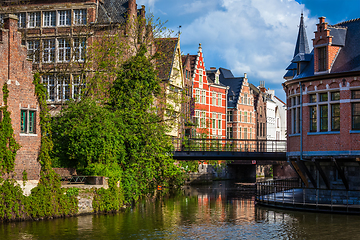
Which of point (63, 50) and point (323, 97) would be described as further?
point (63, 50)

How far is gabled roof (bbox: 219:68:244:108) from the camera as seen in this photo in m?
79.2

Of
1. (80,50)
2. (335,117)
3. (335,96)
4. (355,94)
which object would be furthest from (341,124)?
(80,50)

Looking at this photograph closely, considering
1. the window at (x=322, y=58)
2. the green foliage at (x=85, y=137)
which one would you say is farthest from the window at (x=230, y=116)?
the window at (x=322, y=58)

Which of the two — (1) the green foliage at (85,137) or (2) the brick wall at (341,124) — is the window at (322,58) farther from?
(1) the green foliage at (85,137)

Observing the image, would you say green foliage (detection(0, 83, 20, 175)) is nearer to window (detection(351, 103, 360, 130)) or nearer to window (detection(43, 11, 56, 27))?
window (detection(351, 103, 360, 130))

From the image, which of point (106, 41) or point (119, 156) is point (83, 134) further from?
point (106, 41)

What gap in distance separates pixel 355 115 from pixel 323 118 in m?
1.91

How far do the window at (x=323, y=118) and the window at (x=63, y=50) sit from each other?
67.2 ft

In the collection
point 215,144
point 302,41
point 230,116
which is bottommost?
point 215,144

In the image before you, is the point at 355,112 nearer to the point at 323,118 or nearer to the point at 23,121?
the point at 323,118

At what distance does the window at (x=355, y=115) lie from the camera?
93.2 feet

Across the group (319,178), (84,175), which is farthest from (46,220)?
(319,178)

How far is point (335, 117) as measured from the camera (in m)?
29.1

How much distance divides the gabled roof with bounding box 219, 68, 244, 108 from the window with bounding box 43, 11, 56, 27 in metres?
41.5
